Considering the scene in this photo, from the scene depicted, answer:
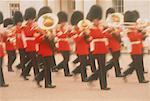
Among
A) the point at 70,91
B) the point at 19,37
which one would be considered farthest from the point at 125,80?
the point at 19,37

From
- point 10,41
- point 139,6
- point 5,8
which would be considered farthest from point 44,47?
point 139,6

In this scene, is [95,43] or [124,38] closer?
[95,43]

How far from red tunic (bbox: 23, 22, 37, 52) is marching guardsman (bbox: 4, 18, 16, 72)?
887 millimetres

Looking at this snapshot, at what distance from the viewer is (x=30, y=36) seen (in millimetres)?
11039

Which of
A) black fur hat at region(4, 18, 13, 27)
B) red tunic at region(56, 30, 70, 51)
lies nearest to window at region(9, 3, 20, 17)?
black fur hat at region(4, 18, 13, 27)

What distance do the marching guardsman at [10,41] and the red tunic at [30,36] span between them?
2.91 feet

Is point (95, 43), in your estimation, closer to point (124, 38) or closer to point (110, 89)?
point (110, 89)

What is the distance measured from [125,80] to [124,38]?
1.04 metres

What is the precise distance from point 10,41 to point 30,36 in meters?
1.71

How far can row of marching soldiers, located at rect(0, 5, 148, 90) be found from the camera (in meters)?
10.1

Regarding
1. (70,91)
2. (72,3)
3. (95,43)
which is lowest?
(70,91)

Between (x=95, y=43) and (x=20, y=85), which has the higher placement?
A: (x=95, y=43)

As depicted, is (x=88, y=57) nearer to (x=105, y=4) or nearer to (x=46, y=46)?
(x=46, y=46)

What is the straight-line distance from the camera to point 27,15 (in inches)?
464
